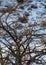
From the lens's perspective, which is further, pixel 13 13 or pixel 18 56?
pixel 13 13

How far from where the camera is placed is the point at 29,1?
657 cm

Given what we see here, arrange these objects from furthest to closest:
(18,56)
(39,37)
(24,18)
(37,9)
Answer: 1. (37,9)
2. (24,18)
3. (39,37)
4. (18,56)

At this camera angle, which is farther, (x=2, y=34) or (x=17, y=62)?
(x=2, y=34)

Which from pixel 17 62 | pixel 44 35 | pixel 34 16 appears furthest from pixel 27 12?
pixel 17 62

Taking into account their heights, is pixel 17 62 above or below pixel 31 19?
above

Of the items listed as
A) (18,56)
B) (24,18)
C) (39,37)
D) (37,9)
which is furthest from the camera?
(37,9)

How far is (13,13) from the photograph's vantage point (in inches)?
241

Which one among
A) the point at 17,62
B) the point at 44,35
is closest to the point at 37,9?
the point at 44,35

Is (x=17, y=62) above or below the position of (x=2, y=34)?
above

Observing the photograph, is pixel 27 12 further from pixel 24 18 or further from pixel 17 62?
pixel 17 62

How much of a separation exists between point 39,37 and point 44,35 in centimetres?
13

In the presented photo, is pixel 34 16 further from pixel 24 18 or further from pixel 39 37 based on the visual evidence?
pixel 39 37

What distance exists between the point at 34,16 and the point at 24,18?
22 centimetres

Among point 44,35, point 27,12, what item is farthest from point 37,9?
point 44,35
